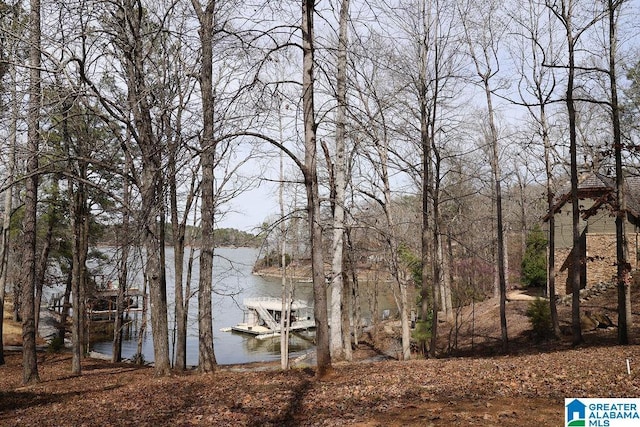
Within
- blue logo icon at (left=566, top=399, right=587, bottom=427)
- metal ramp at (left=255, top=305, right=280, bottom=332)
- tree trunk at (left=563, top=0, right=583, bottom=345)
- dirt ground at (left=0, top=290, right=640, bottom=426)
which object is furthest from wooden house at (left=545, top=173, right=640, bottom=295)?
metal ramp at (left=255, top=305, right=280, bottom=332)

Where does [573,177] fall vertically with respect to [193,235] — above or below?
above

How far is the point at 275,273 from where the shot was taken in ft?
165

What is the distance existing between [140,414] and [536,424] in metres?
4.38

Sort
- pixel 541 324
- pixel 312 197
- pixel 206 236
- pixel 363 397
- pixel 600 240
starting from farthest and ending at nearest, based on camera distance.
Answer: pixel 600 240
pixel 541 324
pixel 206 236
pixel 312 197
pixel 363 397

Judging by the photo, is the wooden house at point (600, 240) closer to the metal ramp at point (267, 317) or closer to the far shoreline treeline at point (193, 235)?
the far shoreline treeline at point (193, 235)

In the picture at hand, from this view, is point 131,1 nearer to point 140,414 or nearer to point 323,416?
point 140,414

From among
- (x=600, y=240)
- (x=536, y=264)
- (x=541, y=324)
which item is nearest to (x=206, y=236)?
(x=541, y=324)

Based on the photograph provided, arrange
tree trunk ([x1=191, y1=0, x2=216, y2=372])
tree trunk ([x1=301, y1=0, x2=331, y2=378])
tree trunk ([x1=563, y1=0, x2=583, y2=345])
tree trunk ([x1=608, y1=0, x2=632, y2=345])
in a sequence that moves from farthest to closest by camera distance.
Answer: tree trunk ([x1=563, y1=0, x2=583, y2=345])
tree trunk ([x1=608, y1=0, x2=632, y2=345])
tree trunk ([x1=191, y1=0, x2=216, y2=372])
tree trunk ([x1=301, y1=0, x2=331, y2=378])

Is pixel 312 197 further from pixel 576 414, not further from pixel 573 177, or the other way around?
pixel 573 177

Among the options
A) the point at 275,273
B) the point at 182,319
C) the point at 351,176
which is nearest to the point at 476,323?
the point at 351,176

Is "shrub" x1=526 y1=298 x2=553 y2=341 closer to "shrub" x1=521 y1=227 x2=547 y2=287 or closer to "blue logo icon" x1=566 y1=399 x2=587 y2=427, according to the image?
"shrub" x1=521 y1=227 x2=547 y2=287

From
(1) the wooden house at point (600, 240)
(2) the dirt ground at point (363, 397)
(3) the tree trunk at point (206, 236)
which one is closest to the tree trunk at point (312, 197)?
(2) the dirt ground at point (363, 397)

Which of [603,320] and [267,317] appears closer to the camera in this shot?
[603,320]

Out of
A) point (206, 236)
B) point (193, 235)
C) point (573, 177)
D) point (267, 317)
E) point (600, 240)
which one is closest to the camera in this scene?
point (206, 236)
